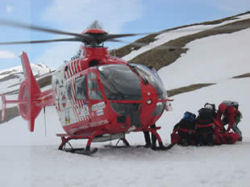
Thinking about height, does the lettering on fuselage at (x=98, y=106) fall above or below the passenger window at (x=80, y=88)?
below

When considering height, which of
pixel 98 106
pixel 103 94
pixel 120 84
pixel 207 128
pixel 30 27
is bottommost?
pixel 207 128

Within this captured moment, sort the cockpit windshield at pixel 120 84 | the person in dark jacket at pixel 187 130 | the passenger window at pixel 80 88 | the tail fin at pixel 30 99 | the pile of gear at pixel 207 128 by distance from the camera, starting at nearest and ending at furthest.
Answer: the cockpit windshield at pixel 120 84 < the passenger window at pixel 80 88 < the pile of gear at pixel 207 128 < the person in dark jacket at pixel 187 130 < the tail fin at pixel 30 99

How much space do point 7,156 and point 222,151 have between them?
5.62 m

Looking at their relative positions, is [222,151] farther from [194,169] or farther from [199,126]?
[194,169]

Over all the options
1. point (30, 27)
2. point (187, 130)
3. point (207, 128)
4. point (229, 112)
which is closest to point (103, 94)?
point (30, 27)

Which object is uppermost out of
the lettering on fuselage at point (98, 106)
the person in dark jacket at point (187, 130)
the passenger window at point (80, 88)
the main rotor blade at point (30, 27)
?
the main rotor blade at point (30, 27)

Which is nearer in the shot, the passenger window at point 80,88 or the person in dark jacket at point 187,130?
the passenger window at point 80,88

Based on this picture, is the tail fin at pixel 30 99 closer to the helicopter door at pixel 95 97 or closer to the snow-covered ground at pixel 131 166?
the snow-covered ground at pixel 131 166

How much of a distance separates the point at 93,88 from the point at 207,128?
13.0ft

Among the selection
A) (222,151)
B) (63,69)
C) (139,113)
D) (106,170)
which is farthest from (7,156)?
(222,151)

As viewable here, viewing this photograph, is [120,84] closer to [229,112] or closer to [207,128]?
[207,128]

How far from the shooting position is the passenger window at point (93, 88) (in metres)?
8.76

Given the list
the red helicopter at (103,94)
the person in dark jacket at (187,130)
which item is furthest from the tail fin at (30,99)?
the person in dark jacket at (187,130)

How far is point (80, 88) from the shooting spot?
9320 millimetres
